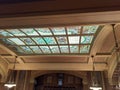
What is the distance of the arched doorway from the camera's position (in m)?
9.35

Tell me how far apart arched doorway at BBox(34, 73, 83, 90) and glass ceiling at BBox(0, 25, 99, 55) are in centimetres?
251

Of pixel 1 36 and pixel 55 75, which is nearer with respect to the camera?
pixel 1 36

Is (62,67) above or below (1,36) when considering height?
below

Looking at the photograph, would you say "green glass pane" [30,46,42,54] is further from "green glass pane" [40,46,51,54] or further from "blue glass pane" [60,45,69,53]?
"blue glass pane" [60,45,69,53]

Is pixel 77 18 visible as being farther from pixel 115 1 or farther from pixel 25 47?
pixel 25 47

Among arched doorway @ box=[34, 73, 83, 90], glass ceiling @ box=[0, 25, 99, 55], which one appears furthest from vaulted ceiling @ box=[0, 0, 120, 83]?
arched doorway @ box=[34, 73, 83, 90]

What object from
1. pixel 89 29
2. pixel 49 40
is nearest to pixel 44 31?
pixel 49 40

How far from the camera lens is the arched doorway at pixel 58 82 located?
9.35 meters

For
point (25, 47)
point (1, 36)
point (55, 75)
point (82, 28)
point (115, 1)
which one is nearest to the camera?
point (115, 1)

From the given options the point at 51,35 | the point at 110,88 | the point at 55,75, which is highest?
the point at 51,35

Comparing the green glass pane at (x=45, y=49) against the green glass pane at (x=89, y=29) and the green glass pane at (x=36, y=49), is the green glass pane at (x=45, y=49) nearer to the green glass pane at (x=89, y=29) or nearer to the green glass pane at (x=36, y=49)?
the green glass pane at (x=36, y=49)

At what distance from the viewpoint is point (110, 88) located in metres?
8.28

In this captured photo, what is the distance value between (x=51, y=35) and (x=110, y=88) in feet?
15.3

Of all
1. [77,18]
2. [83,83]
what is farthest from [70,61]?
[77,18]
